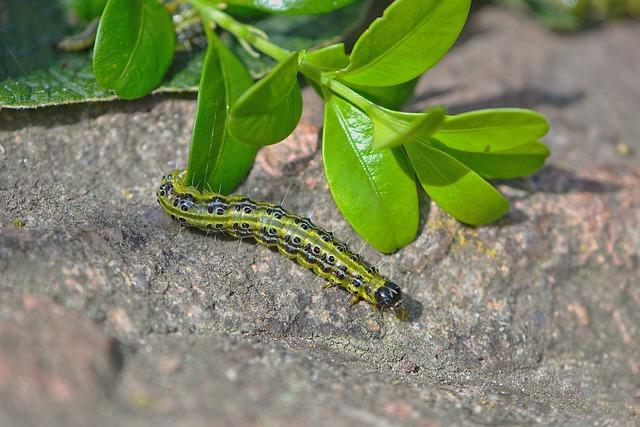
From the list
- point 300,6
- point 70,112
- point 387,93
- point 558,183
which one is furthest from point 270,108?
point 558,183

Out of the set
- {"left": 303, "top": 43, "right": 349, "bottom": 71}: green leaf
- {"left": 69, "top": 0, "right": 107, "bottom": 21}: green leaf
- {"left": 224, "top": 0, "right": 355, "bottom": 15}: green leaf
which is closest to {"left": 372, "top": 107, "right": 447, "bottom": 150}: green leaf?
{"left": 303, "top": 43, "right": 349, "bottom": 71}: green leaf

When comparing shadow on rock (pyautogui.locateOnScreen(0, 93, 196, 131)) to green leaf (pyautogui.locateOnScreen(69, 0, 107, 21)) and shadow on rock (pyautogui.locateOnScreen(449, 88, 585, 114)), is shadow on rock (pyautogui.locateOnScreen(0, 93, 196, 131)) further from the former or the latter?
shadow on rock (pyautogui.locateOnScreen(449, 88, 585, 114))

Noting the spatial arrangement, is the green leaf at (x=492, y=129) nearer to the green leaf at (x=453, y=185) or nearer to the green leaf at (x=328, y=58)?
the green leaf at (x=453, y=185)

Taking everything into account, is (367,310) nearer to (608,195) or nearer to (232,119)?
(232,119)

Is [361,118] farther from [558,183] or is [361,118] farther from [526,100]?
[526,100]

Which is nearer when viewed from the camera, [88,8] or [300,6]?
[300,6]

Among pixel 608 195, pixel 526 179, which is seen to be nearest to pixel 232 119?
pixel 526 179

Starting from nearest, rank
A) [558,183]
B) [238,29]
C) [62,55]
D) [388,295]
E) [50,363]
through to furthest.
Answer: [50,363]
[388,295]
[238,29]
[62,55]
[558,183]
